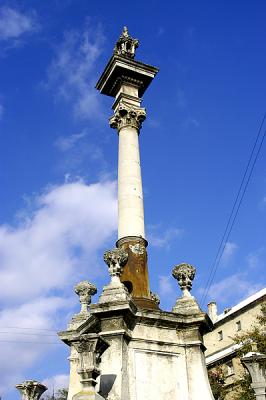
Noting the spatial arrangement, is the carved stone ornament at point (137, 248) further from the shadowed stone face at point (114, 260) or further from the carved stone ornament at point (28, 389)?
the carved stone ornament at point (28, 389)

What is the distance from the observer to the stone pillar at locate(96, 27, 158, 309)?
1298 cm

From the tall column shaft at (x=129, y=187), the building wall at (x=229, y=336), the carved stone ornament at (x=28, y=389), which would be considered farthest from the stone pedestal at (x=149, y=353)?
the building wall at (x=229, y=336)

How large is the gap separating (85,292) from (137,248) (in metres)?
2.16

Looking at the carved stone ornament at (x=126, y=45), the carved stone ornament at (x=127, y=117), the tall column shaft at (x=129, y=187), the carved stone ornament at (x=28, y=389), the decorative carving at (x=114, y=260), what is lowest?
the carved stone ornament at (x=28, y=389)

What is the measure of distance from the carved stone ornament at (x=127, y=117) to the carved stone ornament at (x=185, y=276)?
5.09 meters

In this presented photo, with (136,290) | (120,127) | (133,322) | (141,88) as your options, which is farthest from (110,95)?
(133,322)

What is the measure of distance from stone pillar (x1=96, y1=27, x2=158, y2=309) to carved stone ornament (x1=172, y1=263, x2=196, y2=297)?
889 mm

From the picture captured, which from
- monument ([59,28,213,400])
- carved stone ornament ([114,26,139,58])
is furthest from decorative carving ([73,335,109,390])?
carved stone ornament ([114,26,139,58])

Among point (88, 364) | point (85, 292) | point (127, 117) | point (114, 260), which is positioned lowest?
point (88, 364)

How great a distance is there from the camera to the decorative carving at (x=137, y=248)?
43.3 ft

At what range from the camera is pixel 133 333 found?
10.9 meters

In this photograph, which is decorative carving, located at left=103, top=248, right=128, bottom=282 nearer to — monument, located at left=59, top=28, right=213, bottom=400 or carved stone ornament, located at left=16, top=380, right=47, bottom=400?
monument, located at left=59, top=28, right=213, bottom=400

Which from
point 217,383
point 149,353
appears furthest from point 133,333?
point 217,383

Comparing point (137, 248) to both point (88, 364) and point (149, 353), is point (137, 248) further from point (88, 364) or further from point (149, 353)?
point (88, 364)
